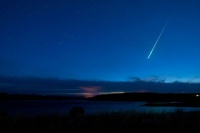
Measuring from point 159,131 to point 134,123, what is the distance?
165cm

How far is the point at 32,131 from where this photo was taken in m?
13.2

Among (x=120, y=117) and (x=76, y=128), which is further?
(x=120, y=117)

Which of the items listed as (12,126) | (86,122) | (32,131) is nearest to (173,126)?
(86,122)

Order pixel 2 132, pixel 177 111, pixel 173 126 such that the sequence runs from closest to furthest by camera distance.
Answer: pixel 2 132, pixel 173 126, pixel 177 111

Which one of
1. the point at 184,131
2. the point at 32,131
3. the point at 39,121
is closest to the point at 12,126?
the point at 32,131

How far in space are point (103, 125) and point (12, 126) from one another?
13.2ft

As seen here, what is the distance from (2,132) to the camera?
498 inches

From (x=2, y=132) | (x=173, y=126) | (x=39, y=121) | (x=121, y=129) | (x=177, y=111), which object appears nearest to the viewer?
(x=2, y=132)

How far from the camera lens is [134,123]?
48.0 feet

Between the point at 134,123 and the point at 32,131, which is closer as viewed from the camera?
the point at 32,131

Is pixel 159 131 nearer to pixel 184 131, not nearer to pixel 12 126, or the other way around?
pixel 184 131

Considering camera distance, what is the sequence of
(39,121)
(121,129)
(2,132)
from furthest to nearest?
(39,121), (121,129), (2,132)

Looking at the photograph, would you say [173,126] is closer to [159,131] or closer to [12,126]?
[159,131]

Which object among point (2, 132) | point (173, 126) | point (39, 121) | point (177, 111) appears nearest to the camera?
point (2, 132)
